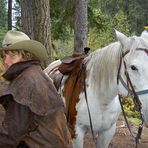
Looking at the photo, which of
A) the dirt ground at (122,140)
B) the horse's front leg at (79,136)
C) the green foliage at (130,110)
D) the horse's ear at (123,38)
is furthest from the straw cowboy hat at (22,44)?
the green foliage at (130,110)

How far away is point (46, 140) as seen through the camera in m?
2.59

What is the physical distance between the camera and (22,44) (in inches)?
103

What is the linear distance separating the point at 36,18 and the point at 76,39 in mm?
2514

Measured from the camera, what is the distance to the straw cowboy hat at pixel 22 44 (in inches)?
103

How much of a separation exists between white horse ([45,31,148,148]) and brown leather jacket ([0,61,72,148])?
4.39 feet

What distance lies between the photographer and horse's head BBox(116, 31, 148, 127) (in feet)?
12.2

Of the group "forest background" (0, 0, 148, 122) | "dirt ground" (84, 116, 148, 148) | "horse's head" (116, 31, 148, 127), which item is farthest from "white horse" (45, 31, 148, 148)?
"forest background" (0, 0, 148, 122)

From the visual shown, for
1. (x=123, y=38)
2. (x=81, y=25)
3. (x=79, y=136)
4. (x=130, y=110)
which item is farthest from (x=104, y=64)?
(x=81, y=25)

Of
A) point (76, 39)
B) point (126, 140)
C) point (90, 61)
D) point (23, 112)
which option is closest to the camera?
point (23, 112)

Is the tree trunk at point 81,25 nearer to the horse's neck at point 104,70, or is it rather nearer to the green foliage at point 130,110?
the green foliage at point 130,110

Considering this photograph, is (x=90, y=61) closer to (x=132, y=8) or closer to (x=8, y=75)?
(x=8, y=75)

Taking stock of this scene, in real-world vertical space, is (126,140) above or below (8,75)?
below

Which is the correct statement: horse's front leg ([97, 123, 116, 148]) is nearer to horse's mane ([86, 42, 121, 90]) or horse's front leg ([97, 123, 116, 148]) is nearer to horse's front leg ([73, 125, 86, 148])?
horse's front leg ([73, 125, 86, 148])

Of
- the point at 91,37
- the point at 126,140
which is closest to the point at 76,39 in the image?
the point at 126,140
